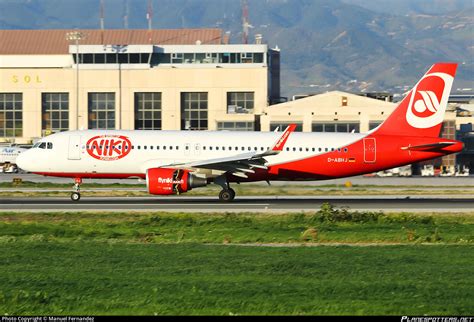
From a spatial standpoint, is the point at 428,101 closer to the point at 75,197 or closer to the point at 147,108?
the point at 75,197

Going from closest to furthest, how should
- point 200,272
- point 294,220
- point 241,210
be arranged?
point 200,272 → point 294,220 → point 241,210

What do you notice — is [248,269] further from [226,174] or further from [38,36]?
[38,36]

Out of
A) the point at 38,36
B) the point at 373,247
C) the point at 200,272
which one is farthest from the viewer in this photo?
the point at 38,36

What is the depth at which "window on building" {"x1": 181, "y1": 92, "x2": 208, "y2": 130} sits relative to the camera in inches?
4323

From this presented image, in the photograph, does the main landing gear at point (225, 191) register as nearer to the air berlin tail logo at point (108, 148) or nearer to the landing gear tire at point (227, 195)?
the landing gear tire at point (227, 195)

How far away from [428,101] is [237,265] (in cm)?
2861

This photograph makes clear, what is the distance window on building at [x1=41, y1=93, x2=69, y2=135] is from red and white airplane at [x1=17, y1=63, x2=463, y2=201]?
203 ft

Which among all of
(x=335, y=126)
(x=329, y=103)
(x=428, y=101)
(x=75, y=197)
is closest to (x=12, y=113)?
(x=329, y=103)

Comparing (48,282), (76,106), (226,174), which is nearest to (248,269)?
(48,282)

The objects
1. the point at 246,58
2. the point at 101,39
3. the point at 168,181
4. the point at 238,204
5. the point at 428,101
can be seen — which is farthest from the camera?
the point at 101,39

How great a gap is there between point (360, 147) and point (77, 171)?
14662 millimetres

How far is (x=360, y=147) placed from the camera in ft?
161

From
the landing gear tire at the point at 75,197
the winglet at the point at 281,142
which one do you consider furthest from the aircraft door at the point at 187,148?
the landing gear tire at the point at 75,197

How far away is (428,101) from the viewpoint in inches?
1960
